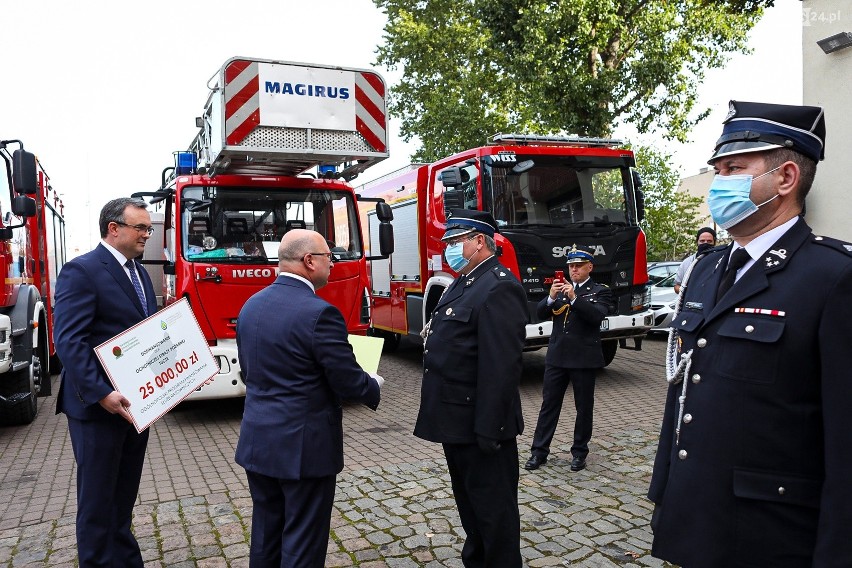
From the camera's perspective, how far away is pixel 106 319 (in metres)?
3.39

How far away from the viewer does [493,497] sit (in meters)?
3.32

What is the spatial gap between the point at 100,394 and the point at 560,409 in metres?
3.64

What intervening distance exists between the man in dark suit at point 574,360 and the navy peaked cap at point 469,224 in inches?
78.4

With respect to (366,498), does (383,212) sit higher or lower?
higher

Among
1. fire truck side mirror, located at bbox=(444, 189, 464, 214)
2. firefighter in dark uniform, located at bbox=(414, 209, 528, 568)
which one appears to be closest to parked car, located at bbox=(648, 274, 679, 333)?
fire truck side mirror, located at bbox=(444, 189, 464, 214)

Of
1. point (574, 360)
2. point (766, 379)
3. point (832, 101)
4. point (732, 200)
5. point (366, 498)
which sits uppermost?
point (832, 101)

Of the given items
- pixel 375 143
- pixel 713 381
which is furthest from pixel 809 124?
pixel 375 143

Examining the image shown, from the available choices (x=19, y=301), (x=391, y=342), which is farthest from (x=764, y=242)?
(x=391, y=342)

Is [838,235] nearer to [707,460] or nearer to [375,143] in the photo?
[375,143]

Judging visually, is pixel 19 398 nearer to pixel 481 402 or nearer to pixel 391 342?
pixel 481 402

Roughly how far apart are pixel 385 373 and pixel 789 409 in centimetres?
921

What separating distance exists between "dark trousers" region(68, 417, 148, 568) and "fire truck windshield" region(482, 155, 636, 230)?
596 cm

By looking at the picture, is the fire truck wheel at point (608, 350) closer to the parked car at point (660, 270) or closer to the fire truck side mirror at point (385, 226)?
the fire truck side mirror at point (385, 226)

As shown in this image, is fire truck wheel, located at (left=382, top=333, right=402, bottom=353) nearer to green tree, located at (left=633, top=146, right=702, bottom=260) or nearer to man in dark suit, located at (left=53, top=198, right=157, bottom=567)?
man in dark suit, located at (left=53, top=198, right=157, bottom=567)
